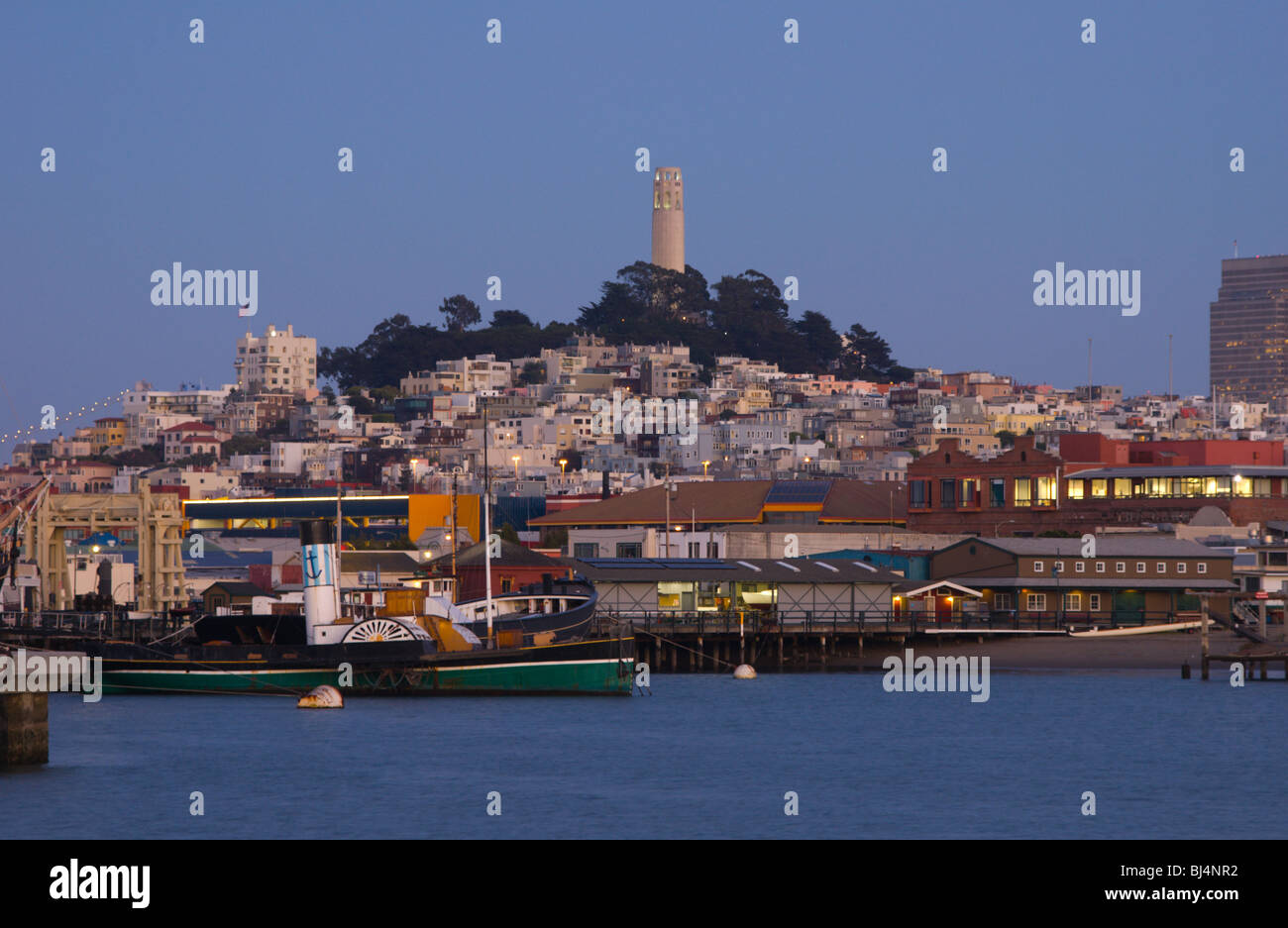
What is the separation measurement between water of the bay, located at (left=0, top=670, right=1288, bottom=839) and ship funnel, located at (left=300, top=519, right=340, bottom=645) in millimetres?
2586

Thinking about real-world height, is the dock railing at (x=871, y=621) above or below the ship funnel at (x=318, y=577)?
below

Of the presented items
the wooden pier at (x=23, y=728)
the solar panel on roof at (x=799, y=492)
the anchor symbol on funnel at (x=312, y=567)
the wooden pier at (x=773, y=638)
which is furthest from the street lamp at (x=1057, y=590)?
the wooden pier at (x=23, y=728)

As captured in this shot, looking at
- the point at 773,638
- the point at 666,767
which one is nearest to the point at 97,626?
the point at 773,638

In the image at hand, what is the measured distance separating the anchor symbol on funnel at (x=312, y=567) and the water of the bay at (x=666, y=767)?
3945mm

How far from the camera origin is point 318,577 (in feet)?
192

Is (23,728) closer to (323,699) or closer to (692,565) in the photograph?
(323,699)

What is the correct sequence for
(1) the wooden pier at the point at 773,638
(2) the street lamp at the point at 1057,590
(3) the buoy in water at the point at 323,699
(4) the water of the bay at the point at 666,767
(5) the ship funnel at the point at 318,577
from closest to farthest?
(4) the water of the bay at the point at 666,767 → (3) the buoy in water at the point at 323,699 → (5) the ship funnel at the point at 318,577 → (1) the wooden pier at the point at 773,638 → (2) the street lamp at the point at 1057,590

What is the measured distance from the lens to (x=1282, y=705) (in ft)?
195

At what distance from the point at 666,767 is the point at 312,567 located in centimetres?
1835

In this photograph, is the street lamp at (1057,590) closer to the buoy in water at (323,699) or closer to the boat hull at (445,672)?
the boat hull at (445,672)

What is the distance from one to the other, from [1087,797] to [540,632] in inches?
1041

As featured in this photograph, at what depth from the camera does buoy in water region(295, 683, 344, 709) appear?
55.8 m

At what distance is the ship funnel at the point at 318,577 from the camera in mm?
58031

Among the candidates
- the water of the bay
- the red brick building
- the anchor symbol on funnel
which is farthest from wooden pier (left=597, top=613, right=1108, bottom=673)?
the red brick building
